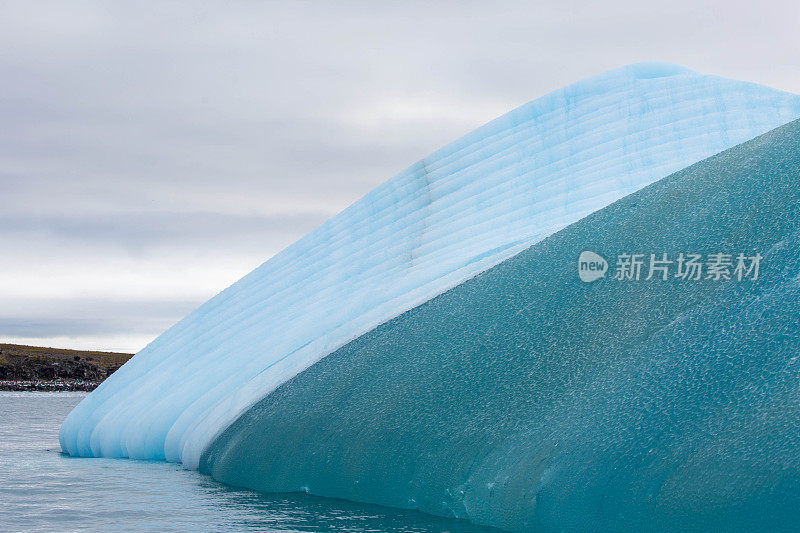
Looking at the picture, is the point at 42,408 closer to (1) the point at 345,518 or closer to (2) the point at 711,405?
(1) the point at 345,518

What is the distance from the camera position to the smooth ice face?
464 inches

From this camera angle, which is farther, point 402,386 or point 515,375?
point 402,386

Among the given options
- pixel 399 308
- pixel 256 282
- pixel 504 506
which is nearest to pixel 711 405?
pixel 504 506

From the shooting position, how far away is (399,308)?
10391mm

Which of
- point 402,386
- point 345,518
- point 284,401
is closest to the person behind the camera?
point 345,518

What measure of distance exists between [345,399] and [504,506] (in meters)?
2.62

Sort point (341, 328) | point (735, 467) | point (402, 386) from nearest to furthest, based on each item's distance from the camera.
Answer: point (735, 467), point (402, 386), point (341, 328)

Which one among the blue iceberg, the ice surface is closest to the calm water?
the ice surface

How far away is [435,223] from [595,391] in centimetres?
620

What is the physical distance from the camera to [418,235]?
12961mm

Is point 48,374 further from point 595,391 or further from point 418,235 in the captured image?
point 595,391

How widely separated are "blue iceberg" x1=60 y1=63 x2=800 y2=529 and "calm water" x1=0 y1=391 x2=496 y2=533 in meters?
0.76

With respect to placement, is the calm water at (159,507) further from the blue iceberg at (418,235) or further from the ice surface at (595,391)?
the blue iceberg at (418,235)

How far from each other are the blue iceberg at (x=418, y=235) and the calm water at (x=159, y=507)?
0.76 meters
